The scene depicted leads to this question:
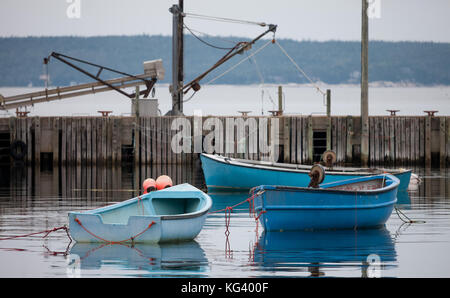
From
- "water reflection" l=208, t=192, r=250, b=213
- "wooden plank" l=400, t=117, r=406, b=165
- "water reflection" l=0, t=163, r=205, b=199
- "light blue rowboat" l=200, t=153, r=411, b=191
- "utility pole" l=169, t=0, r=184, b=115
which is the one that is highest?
"utility pole" l=169, t=0, r=184, b=115

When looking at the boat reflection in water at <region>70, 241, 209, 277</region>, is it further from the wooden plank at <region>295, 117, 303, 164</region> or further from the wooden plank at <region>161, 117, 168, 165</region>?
the wooden plank at <region>161, 117, 168, 165</region>

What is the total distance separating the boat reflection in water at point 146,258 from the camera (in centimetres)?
1572

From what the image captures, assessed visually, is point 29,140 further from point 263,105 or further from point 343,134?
point 263,105

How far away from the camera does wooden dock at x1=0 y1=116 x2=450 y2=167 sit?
37219 mm

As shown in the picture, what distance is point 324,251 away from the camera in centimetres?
1752

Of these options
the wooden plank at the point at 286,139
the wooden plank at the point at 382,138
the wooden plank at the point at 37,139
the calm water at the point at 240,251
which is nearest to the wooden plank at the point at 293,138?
the wooden plank at the point at 286,139

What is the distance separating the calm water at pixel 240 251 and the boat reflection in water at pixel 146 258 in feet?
0.06

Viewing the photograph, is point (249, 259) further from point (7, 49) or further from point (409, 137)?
point (7, 49)

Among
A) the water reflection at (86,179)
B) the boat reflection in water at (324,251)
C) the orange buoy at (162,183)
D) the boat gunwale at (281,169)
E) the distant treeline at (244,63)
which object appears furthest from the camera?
the distant treeline at (244,63)

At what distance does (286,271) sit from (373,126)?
22564 millimetres

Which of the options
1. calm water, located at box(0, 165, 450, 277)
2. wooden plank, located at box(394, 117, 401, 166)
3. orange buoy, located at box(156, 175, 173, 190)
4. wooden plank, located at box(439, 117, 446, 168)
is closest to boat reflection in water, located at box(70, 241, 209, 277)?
calm water, located at box(0, 165, 450, 277)

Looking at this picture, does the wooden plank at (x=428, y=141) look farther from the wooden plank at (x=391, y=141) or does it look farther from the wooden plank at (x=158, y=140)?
the wooden plank at (x=158, y=140)

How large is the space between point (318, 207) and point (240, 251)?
259cm

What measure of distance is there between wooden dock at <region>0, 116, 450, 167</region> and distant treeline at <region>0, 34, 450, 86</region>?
124 metres
